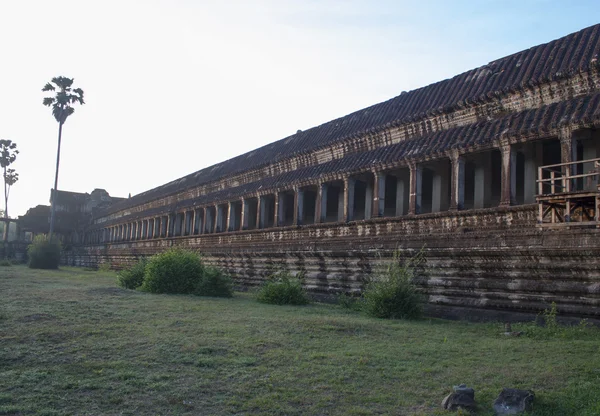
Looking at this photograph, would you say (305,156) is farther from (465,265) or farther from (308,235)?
(465,265)

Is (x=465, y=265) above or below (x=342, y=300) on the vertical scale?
above

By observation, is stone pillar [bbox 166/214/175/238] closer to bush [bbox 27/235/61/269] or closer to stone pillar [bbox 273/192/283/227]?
bush [bbox 27/235/61/269]

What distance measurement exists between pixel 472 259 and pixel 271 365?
22.3 feet

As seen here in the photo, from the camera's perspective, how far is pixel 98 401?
6230 mm

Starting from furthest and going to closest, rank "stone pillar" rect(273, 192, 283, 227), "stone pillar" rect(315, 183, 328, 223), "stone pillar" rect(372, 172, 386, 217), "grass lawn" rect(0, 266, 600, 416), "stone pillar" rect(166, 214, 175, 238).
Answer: "stone pillar" rect(166, 214, 175, 238) < "stone pillar" rect(273, 192, 283, 227) < "stone pillar" rect(315, 183, 328, 223) < "stone pillar" rect(372, 172, 386, 217) < "grass lawn" rect(0, 266, 600, 416)

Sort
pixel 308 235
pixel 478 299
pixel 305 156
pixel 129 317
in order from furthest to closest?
pixel 305 156 → pixel 308 235 → pixel 478 299 → pixel 129 317

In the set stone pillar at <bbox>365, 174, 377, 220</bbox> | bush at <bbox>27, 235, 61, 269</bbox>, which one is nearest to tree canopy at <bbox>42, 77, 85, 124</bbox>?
bush at <bbox>27, 235, 61, 269</bbox>

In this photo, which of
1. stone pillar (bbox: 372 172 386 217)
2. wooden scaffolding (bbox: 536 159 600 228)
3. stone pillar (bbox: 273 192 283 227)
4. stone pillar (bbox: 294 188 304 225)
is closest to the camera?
wooden scaffolding (bbox: 536 159 600 228)

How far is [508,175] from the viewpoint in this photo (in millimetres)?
12555

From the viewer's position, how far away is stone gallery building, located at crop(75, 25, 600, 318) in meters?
11.1

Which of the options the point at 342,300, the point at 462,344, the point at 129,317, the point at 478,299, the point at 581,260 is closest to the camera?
the point at 462,344

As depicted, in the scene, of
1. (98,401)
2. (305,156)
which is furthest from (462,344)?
(305,156)

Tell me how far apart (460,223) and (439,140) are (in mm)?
2658

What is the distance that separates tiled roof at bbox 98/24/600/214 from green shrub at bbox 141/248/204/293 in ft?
20.4
